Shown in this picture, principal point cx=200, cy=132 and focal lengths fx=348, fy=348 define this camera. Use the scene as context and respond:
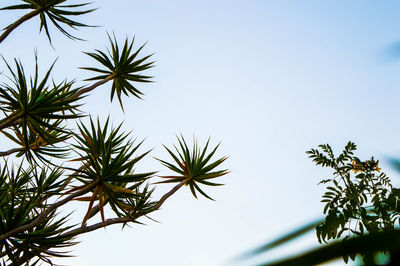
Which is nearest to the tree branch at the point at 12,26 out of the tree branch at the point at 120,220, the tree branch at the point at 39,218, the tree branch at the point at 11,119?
the tree branch at the point at 11,119

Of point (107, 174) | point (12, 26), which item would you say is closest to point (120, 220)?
point (107, 174)

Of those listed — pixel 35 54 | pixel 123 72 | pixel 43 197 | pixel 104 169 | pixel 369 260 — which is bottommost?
pixel 369 260

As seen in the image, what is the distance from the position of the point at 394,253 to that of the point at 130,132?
5.13 meters

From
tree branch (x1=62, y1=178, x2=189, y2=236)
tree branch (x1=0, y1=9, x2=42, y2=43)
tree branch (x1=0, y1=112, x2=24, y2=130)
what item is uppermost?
tree branch (x1=0, y1=9, x2=42, y2=43)

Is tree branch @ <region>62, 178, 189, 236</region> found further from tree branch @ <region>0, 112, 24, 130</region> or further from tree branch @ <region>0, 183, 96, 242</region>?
tree branch @ <region>0, 112, 24, 130</region>

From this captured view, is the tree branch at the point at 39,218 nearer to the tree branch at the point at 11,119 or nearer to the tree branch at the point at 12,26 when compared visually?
the tree branch at the point at 11,119

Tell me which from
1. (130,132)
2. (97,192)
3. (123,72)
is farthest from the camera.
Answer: (123,72)

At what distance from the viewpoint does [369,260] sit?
0.54 feet

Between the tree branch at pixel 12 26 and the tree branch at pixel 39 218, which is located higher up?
the tree branch at pixel 12 26

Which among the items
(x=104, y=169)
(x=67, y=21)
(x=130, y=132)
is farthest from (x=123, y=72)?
(x=104, y=169)

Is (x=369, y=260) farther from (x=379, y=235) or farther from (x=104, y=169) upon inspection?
(x=104, y=169)

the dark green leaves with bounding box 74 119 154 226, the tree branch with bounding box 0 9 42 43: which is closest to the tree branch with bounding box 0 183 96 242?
the dark green leaves with bounding box 74 119 154 226

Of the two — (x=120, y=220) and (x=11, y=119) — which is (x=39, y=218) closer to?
(x=120, y=220)

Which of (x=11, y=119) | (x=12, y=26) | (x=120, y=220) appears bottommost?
(x=120, y=220)
